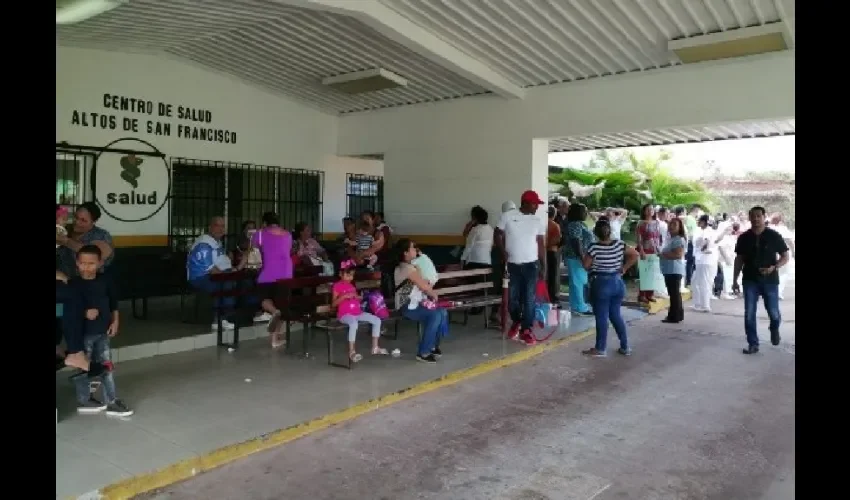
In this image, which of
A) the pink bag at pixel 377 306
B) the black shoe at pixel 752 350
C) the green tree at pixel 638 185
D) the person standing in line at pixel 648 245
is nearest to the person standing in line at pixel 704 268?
the person standing in line at pixel 648 245

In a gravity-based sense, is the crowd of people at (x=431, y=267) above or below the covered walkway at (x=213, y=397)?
above

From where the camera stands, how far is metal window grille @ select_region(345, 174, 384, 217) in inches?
551

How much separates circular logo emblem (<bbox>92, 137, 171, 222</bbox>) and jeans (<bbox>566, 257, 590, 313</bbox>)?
6.69 metres

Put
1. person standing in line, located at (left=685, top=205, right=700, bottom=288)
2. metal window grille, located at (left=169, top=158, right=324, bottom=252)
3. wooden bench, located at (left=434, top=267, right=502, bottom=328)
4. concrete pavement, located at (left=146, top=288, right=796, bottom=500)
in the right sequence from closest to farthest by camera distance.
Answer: concrete pavement, located at (left=146, top=288, right=796, bottom=500) → wooden bench, located at (left=434, top=267, right=502, bottom=328) → metal window grille, located at (left=169, top=158, right=324, bottom=252) → person standing in line, located at (left=685, top=205, right=700, bottom=288)

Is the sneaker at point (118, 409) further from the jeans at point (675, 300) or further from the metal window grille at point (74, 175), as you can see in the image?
the jeans at point (675, 300)

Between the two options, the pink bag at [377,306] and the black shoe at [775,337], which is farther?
the black shoe at [775,337]

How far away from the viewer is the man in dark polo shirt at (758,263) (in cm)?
718

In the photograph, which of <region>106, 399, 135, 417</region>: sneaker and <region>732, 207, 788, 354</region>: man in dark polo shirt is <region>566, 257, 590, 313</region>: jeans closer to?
<region>732, 207, 788, 354</region>: man in dark polo shirt

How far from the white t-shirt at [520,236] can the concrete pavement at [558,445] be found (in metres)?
1.40

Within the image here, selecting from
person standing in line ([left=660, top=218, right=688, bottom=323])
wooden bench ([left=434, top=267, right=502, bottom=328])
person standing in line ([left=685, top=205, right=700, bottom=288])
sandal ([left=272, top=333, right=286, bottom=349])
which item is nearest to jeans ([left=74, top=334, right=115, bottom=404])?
sandal ([left=272, top=333, right=286, bottom=349])

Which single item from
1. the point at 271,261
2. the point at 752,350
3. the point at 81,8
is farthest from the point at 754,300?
the point at 81,8

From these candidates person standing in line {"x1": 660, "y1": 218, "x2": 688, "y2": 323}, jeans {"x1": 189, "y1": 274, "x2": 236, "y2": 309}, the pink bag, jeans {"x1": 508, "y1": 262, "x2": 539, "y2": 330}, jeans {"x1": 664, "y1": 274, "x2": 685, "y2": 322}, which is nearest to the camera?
the pink bag

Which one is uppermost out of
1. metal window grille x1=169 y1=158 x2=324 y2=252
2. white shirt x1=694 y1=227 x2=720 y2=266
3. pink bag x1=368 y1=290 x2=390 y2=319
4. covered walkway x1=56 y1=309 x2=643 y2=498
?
metal window grille x1=169 y1=158 x2=324 y2=252

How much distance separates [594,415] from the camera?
17.1 ft
